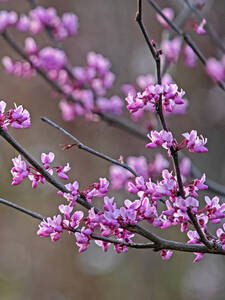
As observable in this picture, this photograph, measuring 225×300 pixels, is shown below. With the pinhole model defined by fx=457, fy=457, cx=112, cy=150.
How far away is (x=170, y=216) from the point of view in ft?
4.26

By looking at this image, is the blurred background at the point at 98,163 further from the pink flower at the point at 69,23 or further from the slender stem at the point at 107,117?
the slender stem at the point at 107,117

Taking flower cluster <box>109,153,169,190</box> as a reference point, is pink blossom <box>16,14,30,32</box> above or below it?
above

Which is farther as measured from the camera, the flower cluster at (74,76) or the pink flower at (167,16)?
the flower cluster at (74,76)

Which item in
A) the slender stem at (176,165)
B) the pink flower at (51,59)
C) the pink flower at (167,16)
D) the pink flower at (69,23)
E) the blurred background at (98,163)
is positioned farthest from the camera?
the blurred background at (98,163)

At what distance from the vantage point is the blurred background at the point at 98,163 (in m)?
6.61

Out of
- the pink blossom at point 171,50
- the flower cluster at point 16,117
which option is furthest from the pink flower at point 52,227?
the pink blossom at point 171,50

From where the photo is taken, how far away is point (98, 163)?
694 centimetres

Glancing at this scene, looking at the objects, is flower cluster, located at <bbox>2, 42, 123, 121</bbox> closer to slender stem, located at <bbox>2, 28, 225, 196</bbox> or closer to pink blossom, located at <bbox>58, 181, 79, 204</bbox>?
slender stem, located at <bbox>2, 28, 225, 196</bbox>

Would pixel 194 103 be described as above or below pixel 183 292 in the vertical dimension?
above

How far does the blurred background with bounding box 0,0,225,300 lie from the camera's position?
661 cm

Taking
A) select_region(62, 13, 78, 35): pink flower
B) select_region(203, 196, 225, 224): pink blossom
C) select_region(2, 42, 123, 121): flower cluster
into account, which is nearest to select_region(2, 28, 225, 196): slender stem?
select_region(2, 42, 123, 121): flower cluster

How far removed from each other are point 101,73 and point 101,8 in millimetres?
4504

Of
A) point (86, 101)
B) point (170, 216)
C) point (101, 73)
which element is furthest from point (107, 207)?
point (101, 73)

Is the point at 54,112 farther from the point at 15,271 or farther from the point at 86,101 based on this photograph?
the point at 86,101
